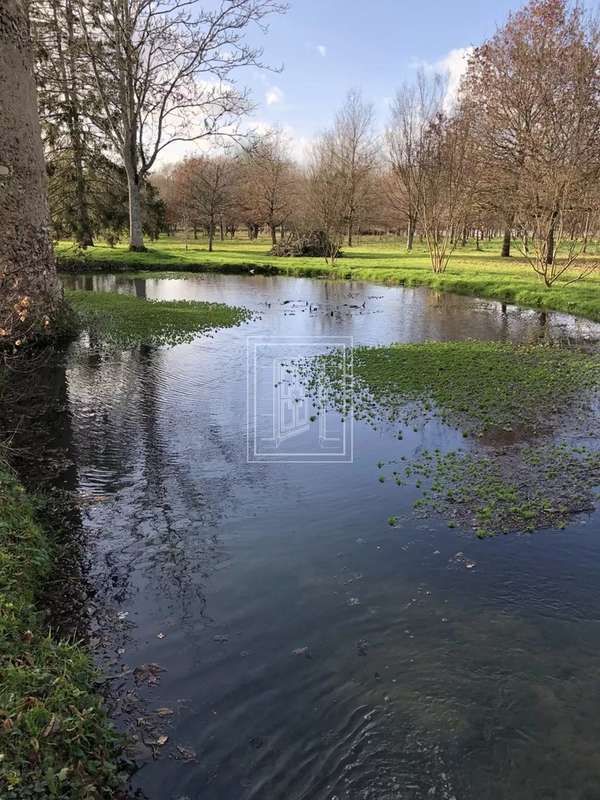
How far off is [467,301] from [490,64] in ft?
65.3

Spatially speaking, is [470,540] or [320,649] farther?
[470,540]

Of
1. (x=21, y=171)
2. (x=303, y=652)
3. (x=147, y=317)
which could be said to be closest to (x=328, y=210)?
(x=147, y=317)

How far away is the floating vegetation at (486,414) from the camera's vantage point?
6535mm

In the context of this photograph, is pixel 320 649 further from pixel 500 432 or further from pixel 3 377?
pixel 3 377

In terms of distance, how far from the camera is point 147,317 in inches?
698

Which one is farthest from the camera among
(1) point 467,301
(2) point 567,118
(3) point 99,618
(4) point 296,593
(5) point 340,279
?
(5) point 340,279

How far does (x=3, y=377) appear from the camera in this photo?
851 centimetres

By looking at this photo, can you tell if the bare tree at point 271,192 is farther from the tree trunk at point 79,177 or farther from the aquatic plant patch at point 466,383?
the aquatic plant patch at point 466,383

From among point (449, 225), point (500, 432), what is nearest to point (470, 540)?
point (500, 432)

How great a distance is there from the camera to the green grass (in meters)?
15.4

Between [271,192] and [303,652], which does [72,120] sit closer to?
[271,192]

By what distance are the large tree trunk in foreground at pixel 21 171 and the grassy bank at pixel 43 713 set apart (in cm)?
700

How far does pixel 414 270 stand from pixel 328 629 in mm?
27987

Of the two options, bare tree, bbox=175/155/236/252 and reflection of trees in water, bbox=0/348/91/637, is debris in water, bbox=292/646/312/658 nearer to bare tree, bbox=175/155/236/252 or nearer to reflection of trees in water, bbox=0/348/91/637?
reflection of trees in water, bbox=0/348/91/637
